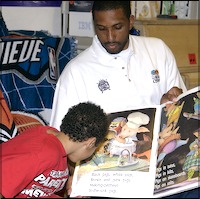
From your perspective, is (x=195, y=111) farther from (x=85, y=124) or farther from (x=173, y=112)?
(x=85, y=124)

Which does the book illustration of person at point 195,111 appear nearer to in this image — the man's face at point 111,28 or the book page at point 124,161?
the book page at point 124,161

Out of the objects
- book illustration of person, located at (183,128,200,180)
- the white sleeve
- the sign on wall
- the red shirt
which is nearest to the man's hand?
book illustration of person, located at (183,128,200,180)

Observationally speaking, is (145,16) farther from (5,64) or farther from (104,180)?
(104,180)

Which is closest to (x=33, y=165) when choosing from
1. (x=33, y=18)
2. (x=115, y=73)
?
(x=115, y=73)

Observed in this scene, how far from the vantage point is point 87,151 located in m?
1.55

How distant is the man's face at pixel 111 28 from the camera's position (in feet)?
6.15

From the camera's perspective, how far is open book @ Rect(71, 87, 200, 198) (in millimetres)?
1527

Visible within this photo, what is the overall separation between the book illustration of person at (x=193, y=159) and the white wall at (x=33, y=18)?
2.05 metres

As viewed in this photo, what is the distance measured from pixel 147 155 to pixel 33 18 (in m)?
2.03

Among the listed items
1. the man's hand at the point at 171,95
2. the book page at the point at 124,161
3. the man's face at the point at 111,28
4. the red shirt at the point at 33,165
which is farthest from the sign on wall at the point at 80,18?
the red shirt at the point at 33,165

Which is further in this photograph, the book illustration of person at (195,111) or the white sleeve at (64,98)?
the white sleeve at (64,98)

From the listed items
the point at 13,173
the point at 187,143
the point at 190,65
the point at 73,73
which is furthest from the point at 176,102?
the point at 190,65

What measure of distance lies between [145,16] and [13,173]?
2.60m

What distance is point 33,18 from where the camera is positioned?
3359 mm
